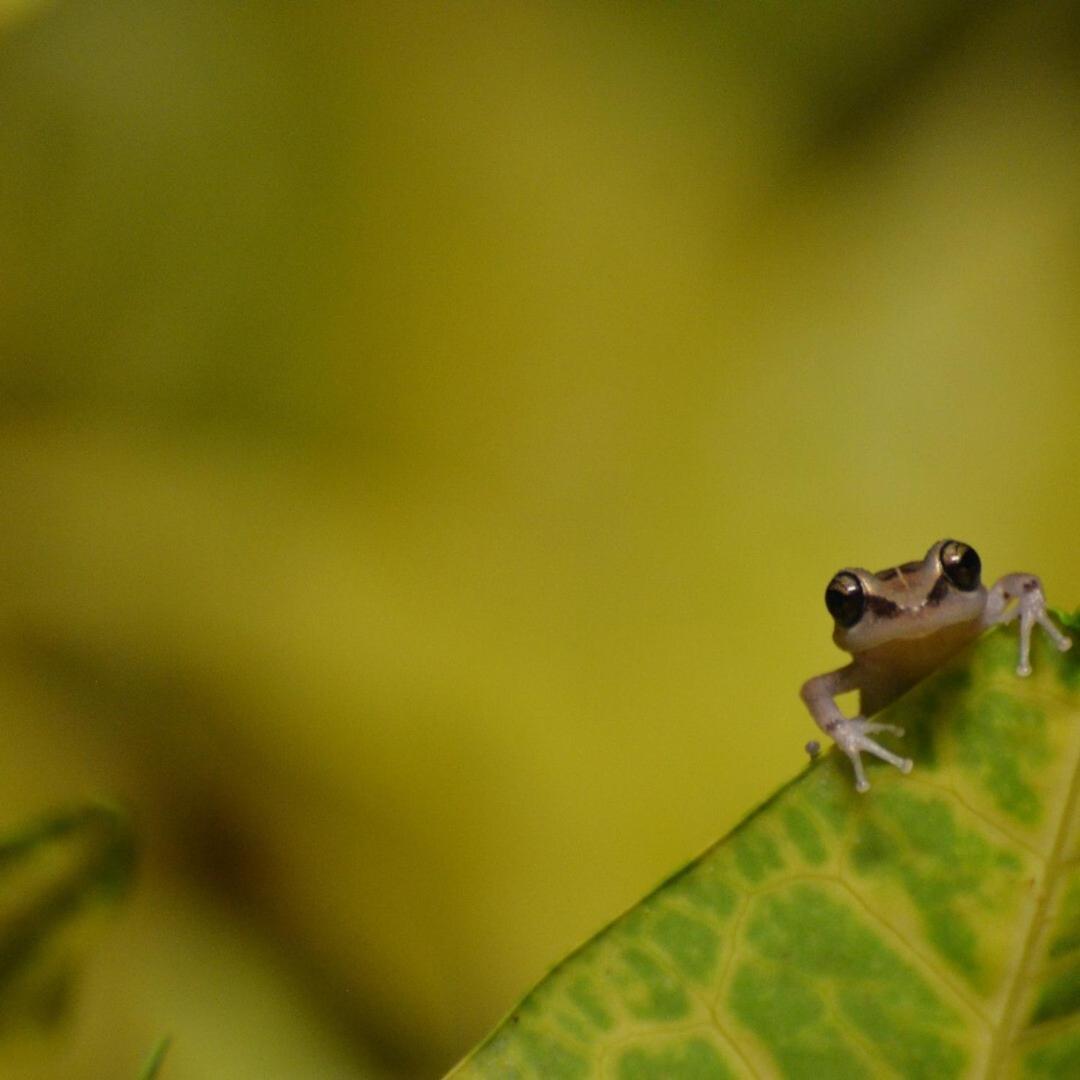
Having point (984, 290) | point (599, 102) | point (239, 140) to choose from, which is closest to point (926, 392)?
point (984, 290)

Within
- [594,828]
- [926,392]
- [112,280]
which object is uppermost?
[112,280]

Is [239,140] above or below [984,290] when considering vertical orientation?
above

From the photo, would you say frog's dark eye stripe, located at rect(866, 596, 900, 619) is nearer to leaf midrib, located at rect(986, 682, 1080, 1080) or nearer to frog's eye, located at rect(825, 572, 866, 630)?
frog's eye, located at rect(825, 572, 866, 630)

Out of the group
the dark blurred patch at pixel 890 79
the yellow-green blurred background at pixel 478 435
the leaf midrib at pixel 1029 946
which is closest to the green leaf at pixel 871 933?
the leaf midrib at pixel 1029 946

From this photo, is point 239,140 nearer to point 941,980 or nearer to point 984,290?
point 984,290

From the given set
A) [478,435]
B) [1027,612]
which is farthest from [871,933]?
[478,435]

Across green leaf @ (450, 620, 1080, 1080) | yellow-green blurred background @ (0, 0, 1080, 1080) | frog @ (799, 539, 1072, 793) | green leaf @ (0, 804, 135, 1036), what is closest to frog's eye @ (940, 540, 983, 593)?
frog @ (799, 539, 1072, 793)

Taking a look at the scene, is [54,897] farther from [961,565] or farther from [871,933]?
[961,565]
